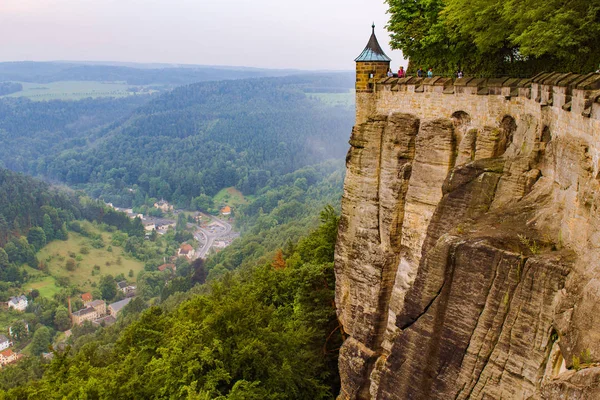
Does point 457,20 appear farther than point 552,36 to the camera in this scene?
Yes

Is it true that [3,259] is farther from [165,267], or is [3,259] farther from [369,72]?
[369,72]

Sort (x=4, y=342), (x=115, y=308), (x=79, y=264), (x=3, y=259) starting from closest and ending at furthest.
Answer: (x=4, y=342) → (x=115, y=308) → (x=3, y=259) → (x=79, y=264)

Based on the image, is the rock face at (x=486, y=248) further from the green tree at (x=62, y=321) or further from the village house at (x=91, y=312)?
the village house at (x=91, y=312)

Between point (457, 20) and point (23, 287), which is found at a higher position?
point (457, 20)

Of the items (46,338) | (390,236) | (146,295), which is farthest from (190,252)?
(390,236)

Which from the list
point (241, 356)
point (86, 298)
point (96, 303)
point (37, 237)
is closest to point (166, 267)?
point (86, 298)

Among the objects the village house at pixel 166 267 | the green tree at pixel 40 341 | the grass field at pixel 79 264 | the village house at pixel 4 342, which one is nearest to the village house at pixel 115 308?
the grass field at pixel 79 264

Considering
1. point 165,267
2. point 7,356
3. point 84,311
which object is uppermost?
point 7,356

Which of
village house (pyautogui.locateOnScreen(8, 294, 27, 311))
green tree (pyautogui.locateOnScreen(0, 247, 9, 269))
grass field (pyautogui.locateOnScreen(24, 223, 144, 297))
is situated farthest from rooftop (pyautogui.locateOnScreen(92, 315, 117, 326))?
green tree (pyautogui.locateOnScreen(0, 247, 9, 269))

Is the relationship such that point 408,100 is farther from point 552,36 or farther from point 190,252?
point 190,252
